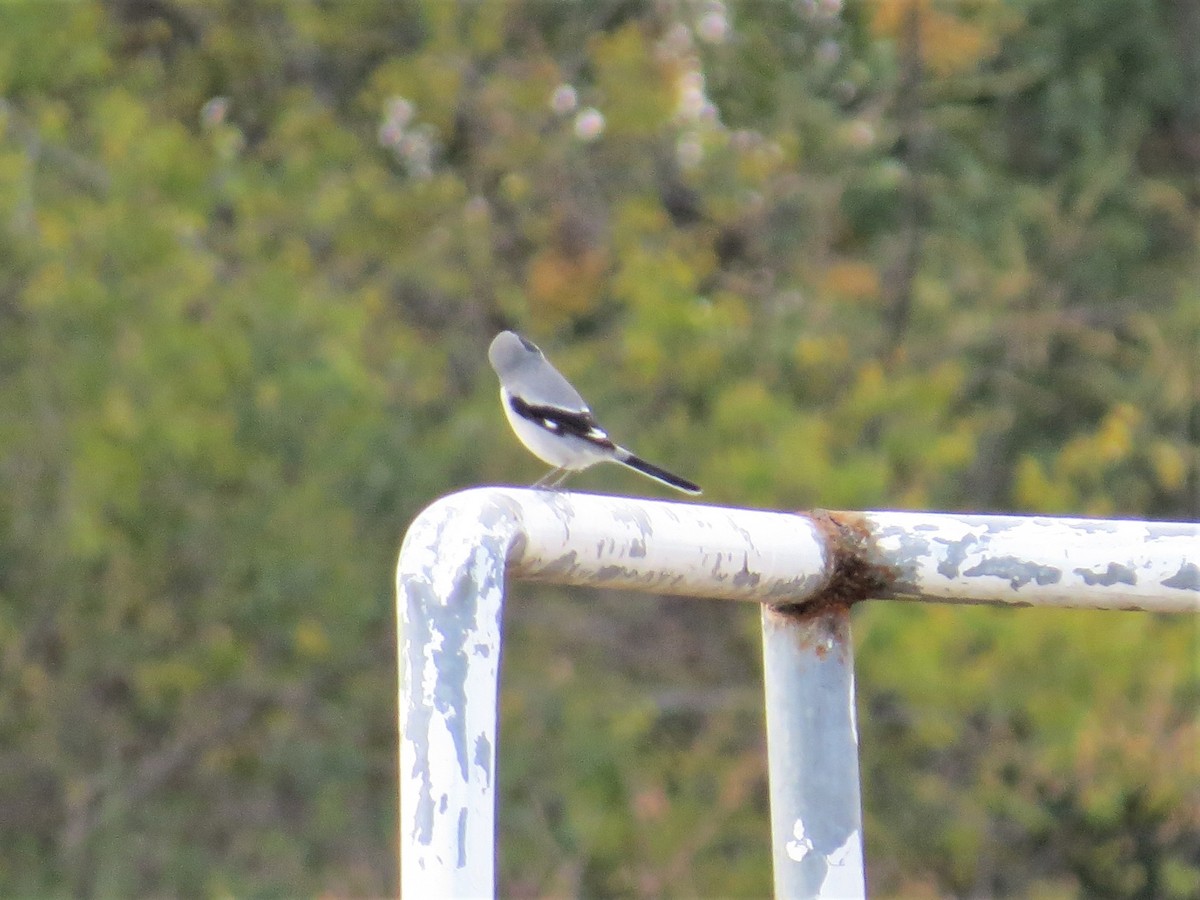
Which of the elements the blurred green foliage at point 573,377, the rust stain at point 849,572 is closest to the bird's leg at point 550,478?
the rust stain at point 849,572

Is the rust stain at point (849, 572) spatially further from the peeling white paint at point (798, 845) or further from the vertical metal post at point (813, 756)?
the peeling white paint at point (798, 845)

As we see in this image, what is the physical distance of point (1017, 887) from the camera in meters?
11.5

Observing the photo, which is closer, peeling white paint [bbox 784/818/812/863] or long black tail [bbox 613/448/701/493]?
peeling white paint [bbox 784/818/812/863]

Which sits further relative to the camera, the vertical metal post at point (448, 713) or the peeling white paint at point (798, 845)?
the peeling white paint at point (798, 845)

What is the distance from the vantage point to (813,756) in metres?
1.79

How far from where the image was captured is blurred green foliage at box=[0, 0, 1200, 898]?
10.4 metres

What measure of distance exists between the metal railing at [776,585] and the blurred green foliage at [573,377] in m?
7.99

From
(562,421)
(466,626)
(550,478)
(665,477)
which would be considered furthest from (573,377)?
(466,626)

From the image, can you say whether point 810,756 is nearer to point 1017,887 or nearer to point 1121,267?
point 1017,887

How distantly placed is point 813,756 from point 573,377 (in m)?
9.41

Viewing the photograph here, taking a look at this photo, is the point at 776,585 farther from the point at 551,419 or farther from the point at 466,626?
the point at 551,419

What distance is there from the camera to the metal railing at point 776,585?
1409 mm

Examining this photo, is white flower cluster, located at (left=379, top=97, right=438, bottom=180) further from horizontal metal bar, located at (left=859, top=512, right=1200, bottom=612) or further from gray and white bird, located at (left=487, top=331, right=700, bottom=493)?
horizontal metal bar, located at (left=859, top=512, right=1200, bottom=612)

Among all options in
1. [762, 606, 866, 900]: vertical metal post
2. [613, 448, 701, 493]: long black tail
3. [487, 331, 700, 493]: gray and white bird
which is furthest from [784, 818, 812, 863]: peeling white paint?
[487, 331, 700, 493]: gray and white bird
